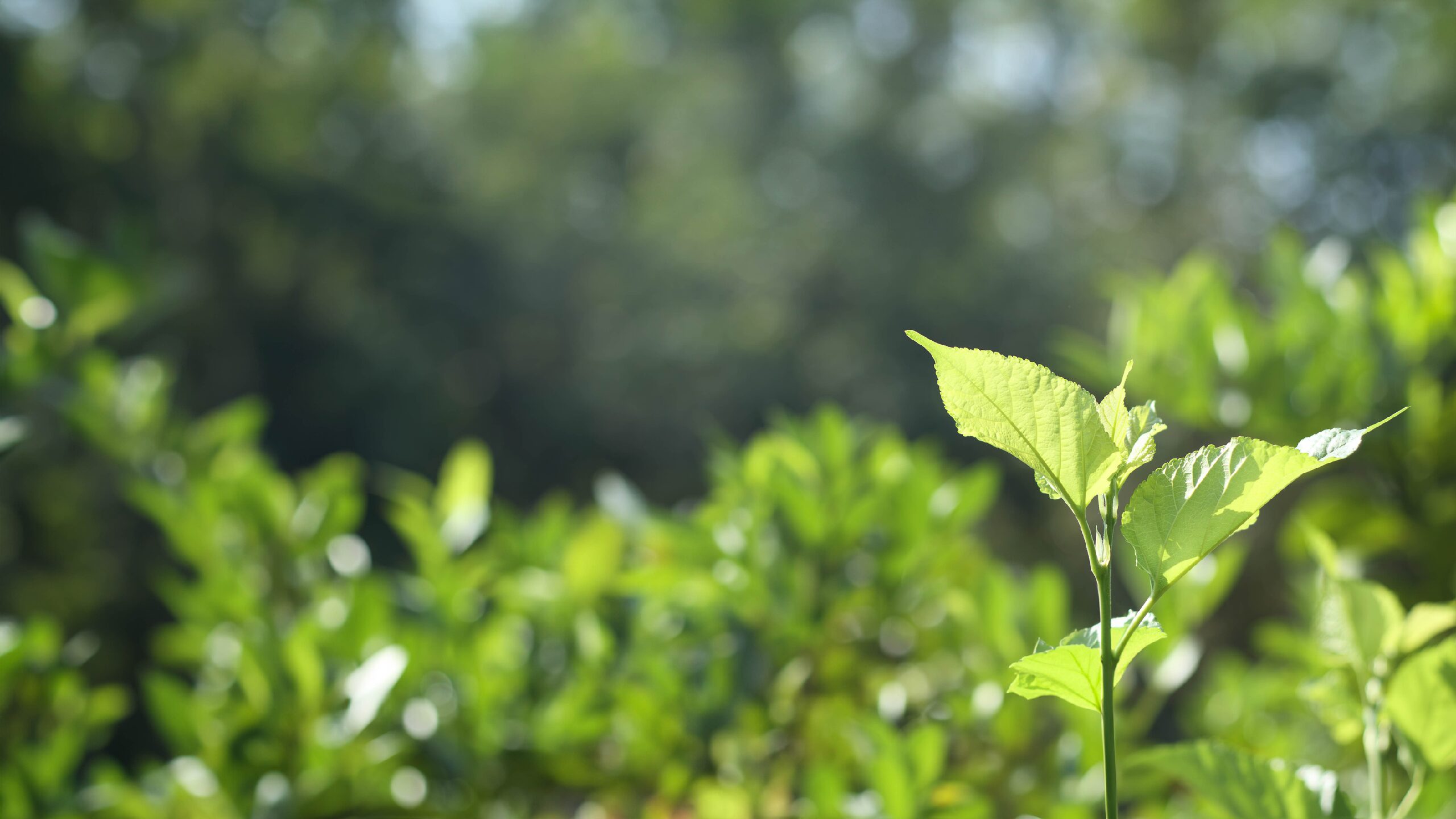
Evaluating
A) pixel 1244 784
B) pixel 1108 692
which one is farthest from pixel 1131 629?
pixel 1244 784

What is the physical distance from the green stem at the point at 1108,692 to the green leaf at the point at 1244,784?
11 centimetres

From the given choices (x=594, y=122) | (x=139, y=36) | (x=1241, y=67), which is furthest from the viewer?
(x=594, y=122)

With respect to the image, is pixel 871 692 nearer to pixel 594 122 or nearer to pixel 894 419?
pixel 894 419

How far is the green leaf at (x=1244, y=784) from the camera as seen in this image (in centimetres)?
33

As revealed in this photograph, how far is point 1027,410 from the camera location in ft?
0.76

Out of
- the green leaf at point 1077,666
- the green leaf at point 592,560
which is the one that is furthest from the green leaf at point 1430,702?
the green leaf at point 592,560

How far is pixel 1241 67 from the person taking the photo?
868cm

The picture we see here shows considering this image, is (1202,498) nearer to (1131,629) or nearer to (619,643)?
(1131,629)

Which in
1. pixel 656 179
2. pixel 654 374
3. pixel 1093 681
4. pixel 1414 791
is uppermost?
pixel 1093 681

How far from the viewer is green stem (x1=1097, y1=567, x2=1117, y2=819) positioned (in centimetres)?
23

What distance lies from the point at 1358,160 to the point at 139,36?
913cm

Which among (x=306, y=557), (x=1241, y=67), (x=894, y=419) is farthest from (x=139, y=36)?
(x=1241, y=67)

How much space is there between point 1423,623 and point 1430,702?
5 cm

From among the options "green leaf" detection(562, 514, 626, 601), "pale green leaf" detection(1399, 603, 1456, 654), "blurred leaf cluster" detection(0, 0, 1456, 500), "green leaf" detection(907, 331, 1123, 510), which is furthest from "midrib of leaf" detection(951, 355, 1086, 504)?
"blurred leaf cluster" detection(0, 0, 1456, 500)
